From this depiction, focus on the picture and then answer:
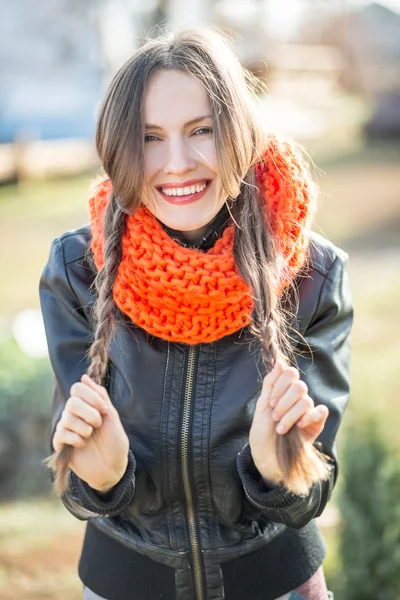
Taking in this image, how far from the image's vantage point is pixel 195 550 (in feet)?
5.73

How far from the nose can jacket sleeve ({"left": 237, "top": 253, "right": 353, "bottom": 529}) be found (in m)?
0.37

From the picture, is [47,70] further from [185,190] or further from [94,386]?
[94,386]

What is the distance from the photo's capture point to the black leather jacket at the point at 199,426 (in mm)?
1737

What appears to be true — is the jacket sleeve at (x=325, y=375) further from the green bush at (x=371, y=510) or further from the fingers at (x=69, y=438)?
the green bush at (x=371, y=510)

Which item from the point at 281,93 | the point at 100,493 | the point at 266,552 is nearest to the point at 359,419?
the point at 266,552

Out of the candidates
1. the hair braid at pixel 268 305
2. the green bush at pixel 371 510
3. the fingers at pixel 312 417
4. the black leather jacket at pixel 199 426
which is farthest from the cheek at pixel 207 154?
the green bush at pixel 371 510

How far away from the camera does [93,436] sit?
162cm

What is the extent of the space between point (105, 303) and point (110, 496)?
0.37 meters

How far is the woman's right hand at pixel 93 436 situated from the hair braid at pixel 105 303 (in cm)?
5

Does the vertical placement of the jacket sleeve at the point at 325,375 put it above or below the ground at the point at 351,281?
above

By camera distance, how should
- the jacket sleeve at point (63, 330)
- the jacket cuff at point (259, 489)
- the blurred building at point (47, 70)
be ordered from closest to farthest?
the jacket cuff at point (259, 489)
the jacket sleeve at point (63, 330)
the blurred building at point (47, 70)

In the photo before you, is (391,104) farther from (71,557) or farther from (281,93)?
(71,557)

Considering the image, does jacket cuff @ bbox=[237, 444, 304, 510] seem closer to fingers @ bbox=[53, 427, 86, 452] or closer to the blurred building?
fingers @ bbox=[53, 427, 86, 452]

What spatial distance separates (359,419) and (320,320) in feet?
3.51
